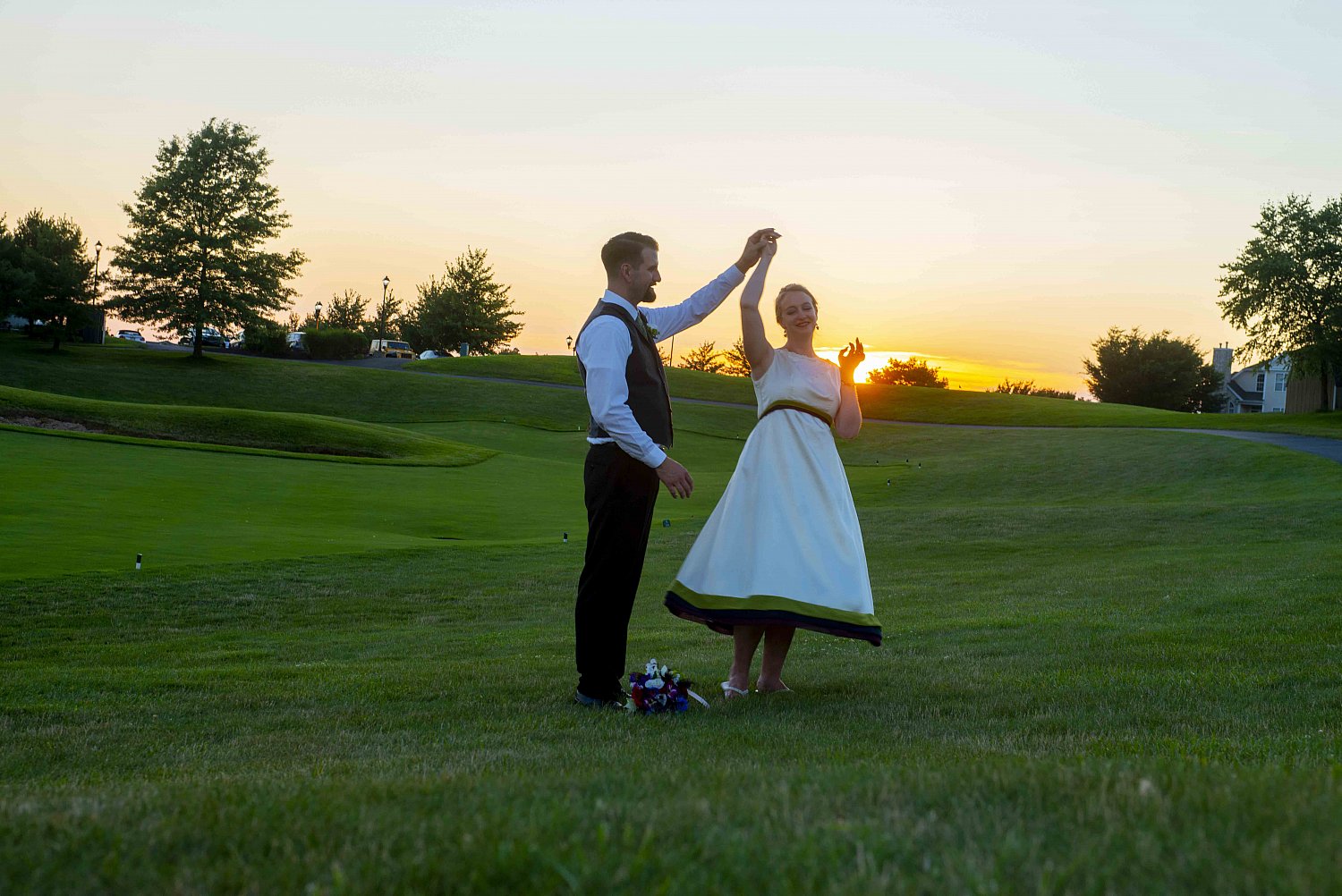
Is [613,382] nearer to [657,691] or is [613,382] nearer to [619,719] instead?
[657,691]

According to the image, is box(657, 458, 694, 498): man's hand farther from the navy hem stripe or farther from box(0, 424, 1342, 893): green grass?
box(0, 424, 1342, 893): green grass

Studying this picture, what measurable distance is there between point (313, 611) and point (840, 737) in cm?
896

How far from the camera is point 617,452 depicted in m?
6.48

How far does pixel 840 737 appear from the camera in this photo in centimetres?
532

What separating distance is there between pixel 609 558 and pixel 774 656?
1.37m

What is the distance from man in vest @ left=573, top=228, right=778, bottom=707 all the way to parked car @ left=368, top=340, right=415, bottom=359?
81.6 meters

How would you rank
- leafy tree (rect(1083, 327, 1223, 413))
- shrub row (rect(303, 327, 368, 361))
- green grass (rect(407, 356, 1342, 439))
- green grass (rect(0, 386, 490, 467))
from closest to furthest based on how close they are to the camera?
1. green grass (rect(0, 386, 490, 467))
2. green grass (rect(407, 356, 1342, 439))
3. shrub row (rect(303, 327, 368, 361))
4. leafy tree (rect(1083, 327, 1223, 413))

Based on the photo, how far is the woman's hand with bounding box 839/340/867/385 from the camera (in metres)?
7.29

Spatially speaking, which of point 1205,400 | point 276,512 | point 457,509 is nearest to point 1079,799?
point 276,512

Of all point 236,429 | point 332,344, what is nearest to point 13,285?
point 332,344

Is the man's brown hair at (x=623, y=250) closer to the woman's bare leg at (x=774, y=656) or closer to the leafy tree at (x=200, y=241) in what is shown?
the woman's bare leg at (x=774, y=656)

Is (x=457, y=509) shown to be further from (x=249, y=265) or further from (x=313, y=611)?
(x=249, y=265)

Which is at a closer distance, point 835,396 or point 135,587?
point 835,396

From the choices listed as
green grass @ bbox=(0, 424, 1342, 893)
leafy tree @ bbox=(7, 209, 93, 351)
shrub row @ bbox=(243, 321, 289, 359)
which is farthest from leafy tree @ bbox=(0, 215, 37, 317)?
green grass @ bbox=(0, 424, 1342, 893)
